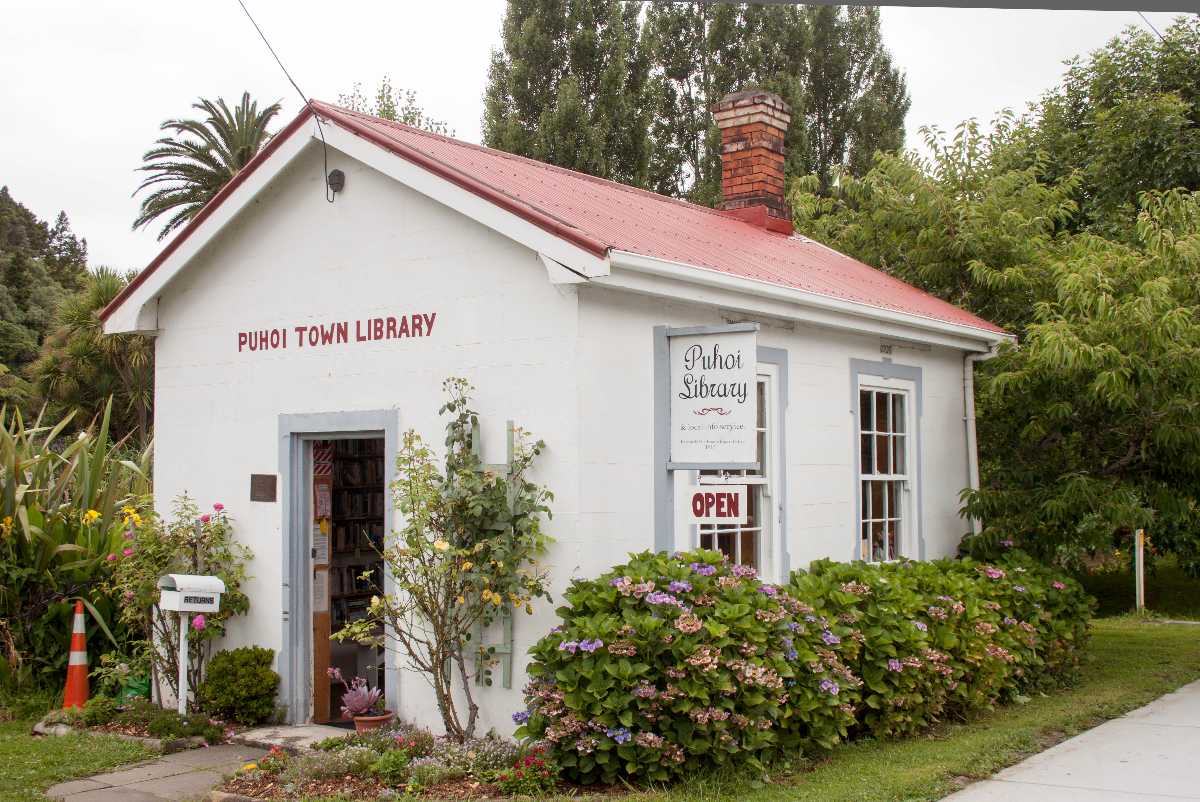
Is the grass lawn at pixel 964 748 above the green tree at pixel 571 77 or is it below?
below

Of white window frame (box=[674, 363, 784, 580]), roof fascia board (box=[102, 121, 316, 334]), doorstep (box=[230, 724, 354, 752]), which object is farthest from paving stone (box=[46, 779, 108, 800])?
white window frame (box=[674, 363, 784, 580])

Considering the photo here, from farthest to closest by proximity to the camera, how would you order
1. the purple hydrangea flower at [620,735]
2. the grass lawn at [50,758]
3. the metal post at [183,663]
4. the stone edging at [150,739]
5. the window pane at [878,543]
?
the window pane at [878,543]
the metal post at [183,663]
the stone edging at [150,739]
the grass lawn at [50,758]
the purple hydrangea flower at [620,735]

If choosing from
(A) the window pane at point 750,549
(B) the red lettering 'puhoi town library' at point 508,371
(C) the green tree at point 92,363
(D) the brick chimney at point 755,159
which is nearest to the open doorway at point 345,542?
(B) the red lettering 'puhoi town library' at point 508,371

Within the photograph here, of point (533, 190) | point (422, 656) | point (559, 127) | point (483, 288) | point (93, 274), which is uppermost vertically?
point (559, 127)

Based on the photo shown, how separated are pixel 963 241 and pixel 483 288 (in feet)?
22.9

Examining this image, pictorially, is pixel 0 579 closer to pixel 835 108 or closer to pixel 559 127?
pixel 559 127

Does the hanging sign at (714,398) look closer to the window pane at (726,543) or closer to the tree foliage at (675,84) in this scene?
the window pane at (726,543)

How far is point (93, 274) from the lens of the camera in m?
21.2

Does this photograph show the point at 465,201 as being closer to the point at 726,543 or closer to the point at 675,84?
the point at 726,543

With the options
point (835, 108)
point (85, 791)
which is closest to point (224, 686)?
point (85, 791)

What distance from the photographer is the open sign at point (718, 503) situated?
25.4 feet

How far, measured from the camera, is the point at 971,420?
11938 millimetres

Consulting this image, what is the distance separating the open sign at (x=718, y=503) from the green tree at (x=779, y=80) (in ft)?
78.0

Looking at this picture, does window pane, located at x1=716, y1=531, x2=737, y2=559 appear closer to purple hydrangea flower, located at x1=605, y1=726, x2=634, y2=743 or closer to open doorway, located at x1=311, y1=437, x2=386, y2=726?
purple hydrangea flower, located at x1=605, y1=726, x2=634, y2=743
